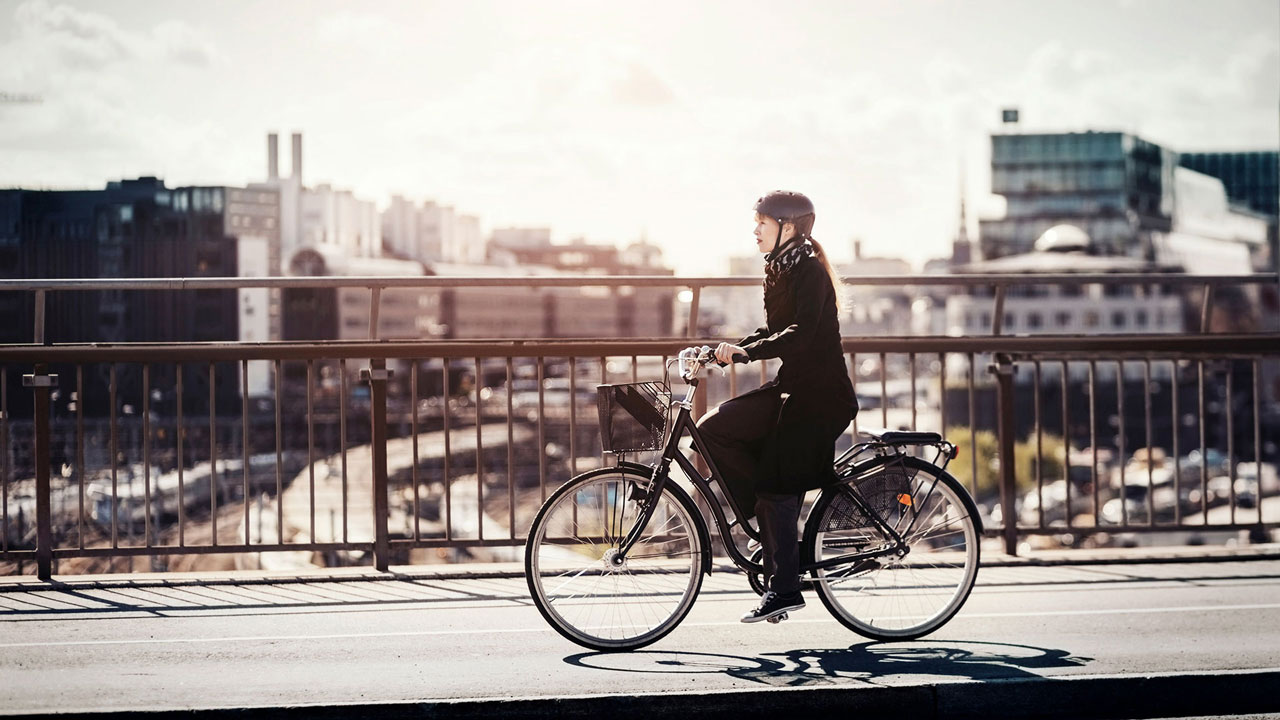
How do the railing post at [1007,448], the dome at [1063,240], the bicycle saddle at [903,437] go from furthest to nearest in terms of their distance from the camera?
1. the dome at [1063,240]
2. the railing post at [1007,448]
3. the bicycle saddle at [903,437]

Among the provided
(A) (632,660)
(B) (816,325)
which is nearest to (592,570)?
(A) (632,660)

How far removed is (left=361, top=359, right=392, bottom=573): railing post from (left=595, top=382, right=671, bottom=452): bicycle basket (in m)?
2.34

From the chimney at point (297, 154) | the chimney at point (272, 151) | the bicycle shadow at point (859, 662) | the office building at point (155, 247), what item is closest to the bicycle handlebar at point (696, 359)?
the bicycle shadow at point (859, 662)

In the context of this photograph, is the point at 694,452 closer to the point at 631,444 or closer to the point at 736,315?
the point at 631,444

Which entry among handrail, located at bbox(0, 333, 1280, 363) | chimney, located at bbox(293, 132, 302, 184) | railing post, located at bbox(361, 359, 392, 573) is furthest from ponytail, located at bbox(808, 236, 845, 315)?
chimney, located at bbox(293, 132, 302, 184)

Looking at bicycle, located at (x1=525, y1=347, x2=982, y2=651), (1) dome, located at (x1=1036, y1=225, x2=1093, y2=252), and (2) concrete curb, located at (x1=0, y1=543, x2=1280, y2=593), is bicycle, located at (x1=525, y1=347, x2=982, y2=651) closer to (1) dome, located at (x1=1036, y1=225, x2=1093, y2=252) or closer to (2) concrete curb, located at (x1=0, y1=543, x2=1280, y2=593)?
(2) concrete curb, located at (x1=0, y1=543, x2=1280, y2=593)

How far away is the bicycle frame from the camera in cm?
554

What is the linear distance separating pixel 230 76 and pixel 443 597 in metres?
156

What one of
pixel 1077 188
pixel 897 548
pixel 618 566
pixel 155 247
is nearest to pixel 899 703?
pixel 897 548

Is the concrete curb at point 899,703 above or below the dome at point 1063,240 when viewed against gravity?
below

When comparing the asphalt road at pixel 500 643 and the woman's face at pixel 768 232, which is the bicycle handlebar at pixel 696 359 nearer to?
the woman's face at pixel 768 232

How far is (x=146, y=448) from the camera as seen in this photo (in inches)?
286

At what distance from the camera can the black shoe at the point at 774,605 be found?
18.2 ft

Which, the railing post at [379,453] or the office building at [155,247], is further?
the office building at [155,247]
